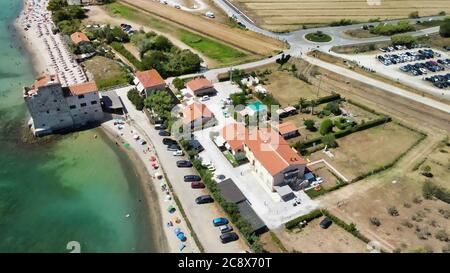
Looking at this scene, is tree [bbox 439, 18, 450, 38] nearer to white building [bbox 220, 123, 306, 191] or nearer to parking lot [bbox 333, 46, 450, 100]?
parking lot [bbox 333, 46, 450, 100]

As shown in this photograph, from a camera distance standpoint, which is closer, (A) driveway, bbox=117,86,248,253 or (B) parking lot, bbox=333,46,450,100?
(A) driveway, bbox=117,86,248,253

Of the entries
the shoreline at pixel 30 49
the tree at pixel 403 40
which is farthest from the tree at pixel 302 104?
the shoreline at pixel 30 49

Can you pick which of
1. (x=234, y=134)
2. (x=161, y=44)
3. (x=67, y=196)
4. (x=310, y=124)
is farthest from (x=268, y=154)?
(x=161, y=44)

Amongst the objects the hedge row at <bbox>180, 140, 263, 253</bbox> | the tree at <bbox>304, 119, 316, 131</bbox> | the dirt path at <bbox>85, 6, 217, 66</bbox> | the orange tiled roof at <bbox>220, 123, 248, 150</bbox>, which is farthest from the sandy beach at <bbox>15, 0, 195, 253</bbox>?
the tree at <bbox>304, 119, 316, 131</bbox>

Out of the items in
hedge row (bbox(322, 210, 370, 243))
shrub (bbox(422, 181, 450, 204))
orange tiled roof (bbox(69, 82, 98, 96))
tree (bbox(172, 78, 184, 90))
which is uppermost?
orange tiled roof (bbox(69, 82, 98, 96))

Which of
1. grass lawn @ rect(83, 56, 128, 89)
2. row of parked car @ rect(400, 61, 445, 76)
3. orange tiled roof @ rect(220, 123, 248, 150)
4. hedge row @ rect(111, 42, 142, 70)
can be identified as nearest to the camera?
orange tiled roof @ rect(220, 123, 248, 150)
